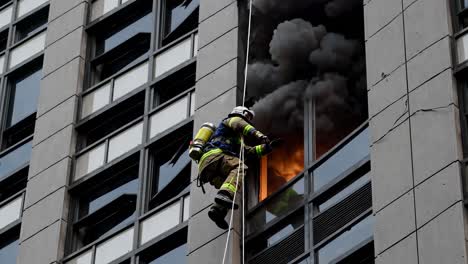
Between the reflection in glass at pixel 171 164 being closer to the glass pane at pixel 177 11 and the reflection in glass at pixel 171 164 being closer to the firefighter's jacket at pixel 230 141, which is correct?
the firefighter's jacket at pixel 230 141

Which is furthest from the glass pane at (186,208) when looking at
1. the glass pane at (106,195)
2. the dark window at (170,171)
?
the glass pane at (106,195)

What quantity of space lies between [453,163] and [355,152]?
3.24m

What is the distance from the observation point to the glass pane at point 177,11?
3516 cm

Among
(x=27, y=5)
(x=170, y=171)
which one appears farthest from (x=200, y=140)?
(x=27, y=5)

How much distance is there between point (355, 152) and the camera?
96.3 feet

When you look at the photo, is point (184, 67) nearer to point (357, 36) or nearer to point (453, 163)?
point (357, 36)

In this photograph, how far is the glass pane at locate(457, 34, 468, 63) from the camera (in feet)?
91.2

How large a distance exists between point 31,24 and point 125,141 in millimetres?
6335

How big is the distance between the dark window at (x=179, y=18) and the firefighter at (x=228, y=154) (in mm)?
5273

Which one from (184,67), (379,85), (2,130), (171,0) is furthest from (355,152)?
(2,130)

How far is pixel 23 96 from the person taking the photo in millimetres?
37188

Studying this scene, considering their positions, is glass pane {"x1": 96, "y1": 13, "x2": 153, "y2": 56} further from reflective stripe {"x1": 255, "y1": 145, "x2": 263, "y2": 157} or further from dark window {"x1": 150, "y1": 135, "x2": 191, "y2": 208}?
reflective stripe {"x1": 255, "y1": 145, "x2": 263, "y2": 157}

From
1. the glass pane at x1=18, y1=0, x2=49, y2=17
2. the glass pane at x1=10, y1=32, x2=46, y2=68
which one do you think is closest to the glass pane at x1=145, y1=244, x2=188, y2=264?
the glass pane at x1=10, y1=32, x2=46, y2=68

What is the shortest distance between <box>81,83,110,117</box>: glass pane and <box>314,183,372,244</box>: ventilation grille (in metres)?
7.71
